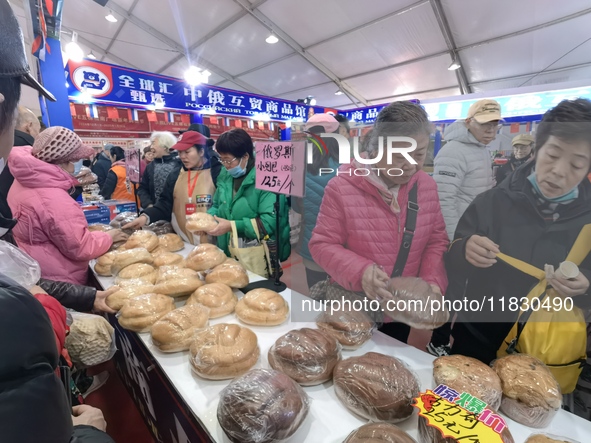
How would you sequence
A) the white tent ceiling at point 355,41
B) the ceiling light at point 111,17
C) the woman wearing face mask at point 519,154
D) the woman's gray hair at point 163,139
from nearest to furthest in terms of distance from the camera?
the woman wearing face mask at point 519,154, the woman's gray hair at point 163,139, the white tent ceiling at point 355,41, the ceiling light at point 111,17

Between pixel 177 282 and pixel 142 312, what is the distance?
0.25m

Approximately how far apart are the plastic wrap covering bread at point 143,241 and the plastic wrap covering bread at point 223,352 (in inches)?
48.9

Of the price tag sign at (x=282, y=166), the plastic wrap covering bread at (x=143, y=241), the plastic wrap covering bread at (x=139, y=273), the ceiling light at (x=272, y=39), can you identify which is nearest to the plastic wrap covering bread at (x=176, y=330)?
the plastic wrap covering bread at (x=139, y=273)

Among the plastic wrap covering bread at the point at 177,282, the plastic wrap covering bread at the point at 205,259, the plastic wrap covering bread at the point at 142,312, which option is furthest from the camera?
the plastic wrap covering bread at the point at 205,259

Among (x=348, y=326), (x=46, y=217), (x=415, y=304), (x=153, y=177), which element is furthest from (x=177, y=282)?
(x=153, y=177)

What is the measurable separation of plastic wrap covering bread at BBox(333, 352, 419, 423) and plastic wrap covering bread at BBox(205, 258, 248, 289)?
835 mm

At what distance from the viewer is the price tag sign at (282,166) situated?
1381 millimetres

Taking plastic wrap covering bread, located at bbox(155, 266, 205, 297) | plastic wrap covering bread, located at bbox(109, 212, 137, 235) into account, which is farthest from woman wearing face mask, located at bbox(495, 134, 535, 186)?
plastic wrap covering bread, located at bbox(109, 212, 137, 235)

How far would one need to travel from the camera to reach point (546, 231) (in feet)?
3.15

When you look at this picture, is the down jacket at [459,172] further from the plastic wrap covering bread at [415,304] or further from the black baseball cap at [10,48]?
the black baseball cap at [10,48]

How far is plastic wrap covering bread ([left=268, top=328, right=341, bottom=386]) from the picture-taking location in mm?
987

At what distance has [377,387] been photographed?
86 cm

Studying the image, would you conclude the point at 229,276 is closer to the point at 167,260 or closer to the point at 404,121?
the point at 167,260

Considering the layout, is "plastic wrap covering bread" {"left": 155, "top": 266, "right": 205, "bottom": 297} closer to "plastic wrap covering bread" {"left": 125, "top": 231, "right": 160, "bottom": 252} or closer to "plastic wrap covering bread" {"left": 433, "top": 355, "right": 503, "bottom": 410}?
"plastic wrap covering bread" {"left": 125, "top": 231, "right": 160, "bottom": 252}
